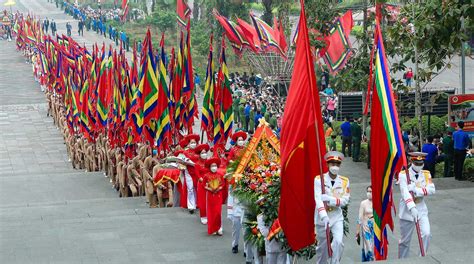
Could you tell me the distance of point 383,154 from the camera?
1341cm

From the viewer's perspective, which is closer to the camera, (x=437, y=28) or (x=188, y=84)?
(x=437, y=28)

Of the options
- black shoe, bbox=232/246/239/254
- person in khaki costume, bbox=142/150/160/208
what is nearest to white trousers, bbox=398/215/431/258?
black shoe, bbox=232/246/239/254

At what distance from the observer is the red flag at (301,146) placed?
1288 centimetres

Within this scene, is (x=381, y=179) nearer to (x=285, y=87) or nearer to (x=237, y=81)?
(x=285, y=87)

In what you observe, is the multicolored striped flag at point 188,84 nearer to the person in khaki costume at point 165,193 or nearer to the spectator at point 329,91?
the person in khaki costume at point 165,193

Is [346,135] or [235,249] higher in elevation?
[235,249]

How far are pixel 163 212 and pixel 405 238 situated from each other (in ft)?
19.5

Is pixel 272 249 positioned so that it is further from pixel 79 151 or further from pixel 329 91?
pixel 329 91

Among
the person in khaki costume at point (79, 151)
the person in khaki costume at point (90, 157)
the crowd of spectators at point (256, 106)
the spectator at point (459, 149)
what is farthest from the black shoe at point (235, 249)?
the person in khaki costume at point (79, 151)

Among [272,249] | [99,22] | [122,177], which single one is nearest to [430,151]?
[122,177]

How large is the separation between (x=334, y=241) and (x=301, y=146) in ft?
4.66

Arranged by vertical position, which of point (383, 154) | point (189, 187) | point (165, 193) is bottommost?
point (165, 193)

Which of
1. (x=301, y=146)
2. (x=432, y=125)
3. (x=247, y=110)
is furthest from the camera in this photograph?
(x=247, y=110)

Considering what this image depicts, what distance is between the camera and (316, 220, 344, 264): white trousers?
534 inches
